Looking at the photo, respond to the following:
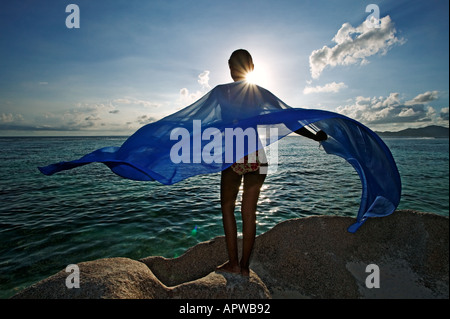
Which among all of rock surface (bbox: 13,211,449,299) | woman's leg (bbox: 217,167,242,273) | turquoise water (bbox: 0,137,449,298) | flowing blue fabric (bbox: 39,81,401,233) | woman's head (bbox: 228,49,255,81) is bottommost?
turquoise water (bbox: 0,137,449,298)

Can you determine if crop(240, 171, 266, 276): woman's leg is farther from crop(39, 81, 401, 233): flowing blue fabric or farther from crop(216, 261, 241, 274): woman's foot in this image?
crop(39, 81, 401, 233): flowing blue fabric

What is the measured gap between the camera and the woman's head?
2617mm

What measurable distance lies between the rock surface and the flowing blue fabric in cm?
112

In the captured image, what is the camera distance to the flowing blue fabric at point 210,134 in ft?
7.62

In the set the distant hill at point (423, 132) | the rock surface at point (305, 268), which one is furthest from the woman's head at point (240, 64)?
the distant hill at point (423, 132)

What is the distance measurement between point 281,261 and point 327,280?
24.4 inches

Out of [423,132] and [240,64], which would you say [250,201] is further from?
[423,132]

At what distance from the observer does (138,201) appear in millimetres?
7699

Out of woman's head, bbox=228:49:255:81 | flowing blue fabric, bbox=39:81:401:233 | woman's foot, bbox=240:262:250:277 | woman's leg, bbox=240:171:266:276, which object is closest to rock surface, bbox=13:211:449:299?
woman's foot, bbox=240:262:250:277

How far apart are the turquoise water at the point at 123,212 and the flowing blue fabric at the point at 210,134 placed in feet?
8.96

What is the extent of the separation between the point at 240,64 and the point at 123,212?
5800mm

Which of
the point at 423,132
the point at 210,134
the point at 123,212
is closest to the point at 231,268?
the point at 210,134

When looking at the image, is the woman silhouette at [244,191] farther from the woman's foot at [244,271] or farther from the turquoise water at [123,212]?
the turquoise water at [123,212]
